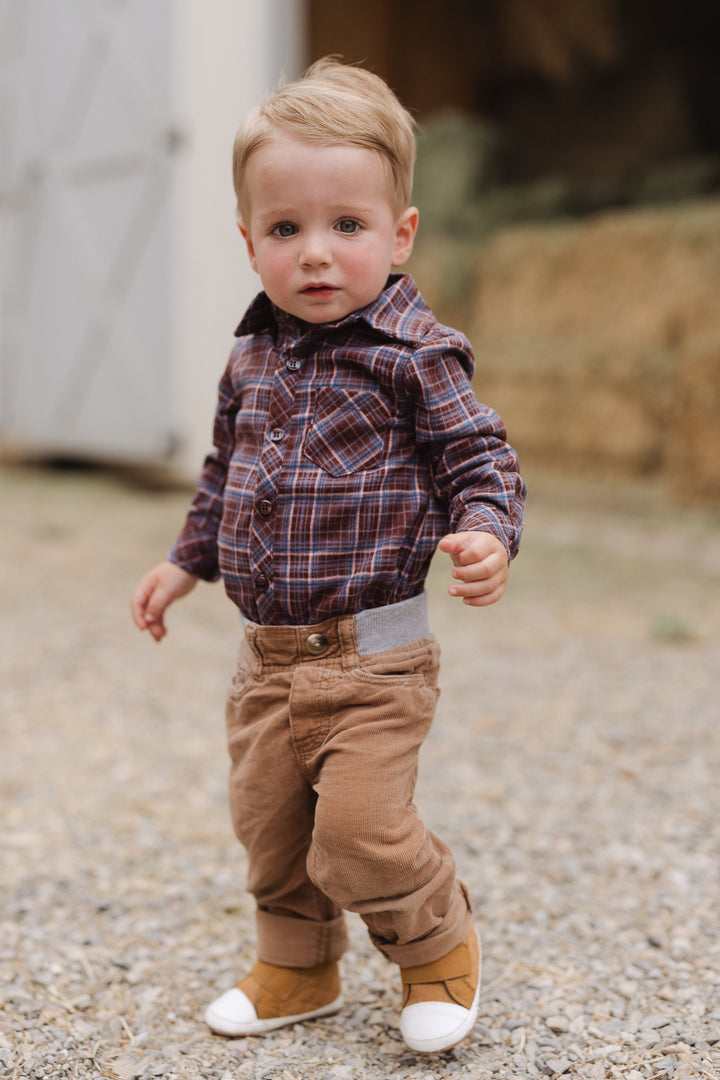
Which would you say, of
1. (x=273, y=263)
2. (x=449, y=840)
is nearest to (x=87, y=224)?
(x=449, y=840)

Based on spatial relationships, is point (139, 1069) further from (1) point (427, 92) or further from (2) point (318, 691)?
(1) point (427, 92)

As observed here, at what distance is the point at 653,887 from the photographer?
6.78 feet

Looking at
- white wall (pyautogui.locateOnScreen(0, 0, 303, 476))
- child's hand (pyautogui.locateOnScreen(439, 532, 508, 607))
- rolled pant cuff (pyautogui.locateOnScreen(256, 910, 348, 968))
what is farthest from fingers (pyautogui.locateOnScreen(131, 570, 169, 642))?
white wall (pyautogui.locateOnScreen(0, 0, 303, 476))

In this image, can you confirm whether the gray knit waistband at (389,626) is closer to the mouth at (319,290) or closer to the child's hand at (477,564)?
the child's hand at (477,564)

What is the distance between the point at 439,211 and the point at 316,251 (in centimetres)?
584

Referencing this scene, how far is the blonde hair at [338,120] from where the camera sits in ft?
4.70

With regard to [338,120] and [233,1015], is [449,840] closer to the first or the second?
[233,1015]

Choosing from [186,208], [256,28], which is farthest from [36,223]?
[256,28]

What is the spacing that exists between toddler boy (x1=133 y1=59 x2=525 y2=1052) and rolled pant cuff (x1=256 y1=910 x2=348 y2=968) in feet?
0.47

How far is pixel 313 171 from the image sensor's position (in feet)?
4.71

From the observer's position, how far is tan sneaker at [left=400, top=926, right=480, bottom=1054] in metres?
1.51

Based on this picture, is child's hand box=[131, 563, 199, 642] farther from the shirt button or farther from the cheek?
the cheek

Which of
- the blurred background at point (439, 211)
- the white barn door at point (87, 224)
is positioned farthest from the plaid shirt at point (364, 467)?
the white barn door at point (87, 224)

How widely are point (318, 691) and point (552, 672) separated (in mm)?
2074
